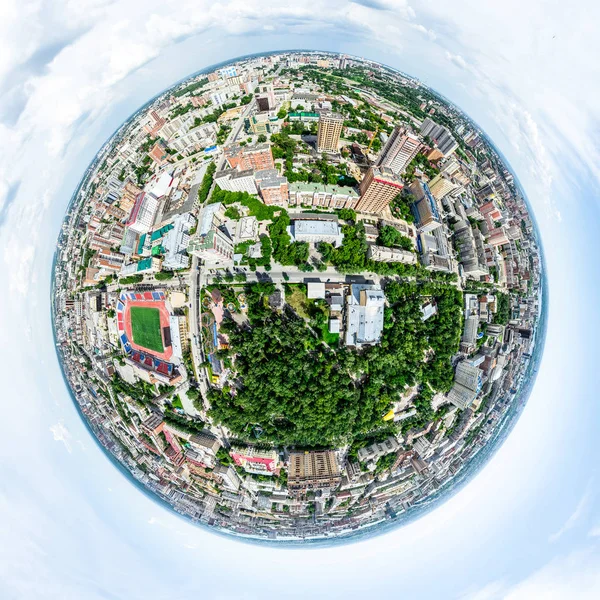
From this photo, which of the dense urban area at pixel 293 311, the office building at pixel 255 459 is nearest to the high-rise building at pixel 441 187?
the dense urban area at pixel 293 311

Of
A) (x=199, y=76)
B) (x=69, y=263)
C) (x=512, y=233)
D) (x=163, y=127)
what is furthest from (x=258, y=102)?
(x=512, y=233)

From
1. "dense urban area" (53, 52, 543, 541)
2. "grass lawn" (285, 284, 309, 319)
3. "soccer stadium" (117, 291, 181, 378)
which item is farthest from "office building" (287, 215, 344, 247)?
"soccer stadium" (117, 291, 181, 378)

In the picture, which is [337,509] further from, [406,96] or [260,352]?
[406,96]

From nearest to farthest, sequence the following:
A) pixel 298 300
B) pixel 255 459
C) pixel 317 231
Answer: pixel 317 231 → pixel 298 300 → pixel 255 459

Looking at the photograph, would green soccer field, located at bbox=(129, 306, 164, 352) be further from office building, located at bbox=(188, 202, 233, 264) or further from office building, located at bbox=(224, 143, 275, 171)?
office building, located at bbox=(224, 143, 275, 171)

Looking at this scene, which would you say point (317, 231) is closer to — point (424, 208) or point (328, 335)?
point (328, 335)

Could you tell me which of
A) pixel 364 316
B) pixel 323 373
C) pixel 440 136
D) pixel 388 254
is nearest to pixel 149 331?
pixel 323 373
